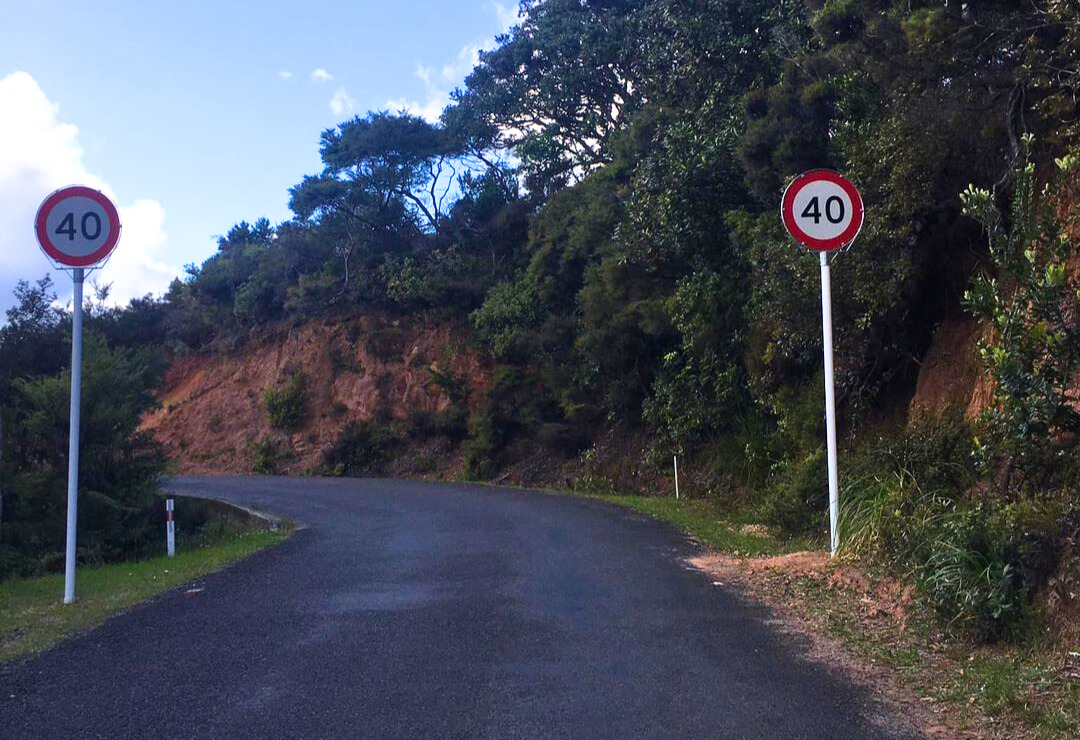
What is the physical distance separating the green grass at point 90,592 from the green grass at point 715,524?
6310mm

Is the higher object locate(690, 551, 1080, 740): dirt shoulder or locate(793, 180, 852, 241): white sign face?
locate(793, 180, 852, 241): white sign face

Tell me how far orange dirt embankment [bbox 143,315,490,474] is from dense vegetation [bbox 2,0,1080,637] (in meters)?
1.33

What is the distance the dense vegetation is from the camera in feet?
30.5

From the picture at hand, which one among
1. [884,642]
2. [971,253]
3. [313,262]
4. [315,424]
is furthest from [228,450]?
[884,642]

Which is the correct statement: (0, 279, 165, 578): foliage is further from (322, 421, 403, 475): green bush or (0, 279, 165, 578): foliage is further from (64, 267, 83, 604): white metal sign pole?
(322, 421, 403, 475): green bush

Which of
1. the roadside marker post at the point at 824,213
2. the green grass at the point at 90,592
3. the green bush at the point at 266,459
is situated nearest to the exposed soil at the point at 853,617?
the roadside marker post at the point at 824,213

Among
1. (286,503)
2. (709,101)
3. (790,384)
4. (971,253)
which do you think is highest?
(709,101)

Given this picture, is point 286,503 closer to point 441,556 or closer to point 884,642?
point 441,556

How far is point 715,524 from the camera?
57.9ft

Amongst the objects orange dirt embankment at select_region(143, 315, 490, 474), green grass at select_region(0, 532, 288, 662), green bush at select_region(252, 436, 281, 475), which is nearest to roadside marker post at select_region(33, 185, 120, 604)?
green grass at select_region(0, 532, 288, 662)

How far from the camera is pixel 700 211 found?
21.9m

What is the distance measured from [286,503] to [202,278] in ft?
97.3

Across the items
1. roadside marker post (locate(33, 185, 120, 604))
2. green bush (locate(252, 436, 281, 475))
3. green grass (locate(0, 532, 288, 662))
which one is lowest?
green grass (locate(0, 532, 288, 662))

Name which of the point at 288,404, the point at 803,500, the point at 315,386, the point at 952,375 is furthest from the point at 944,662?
the point at 315,386
